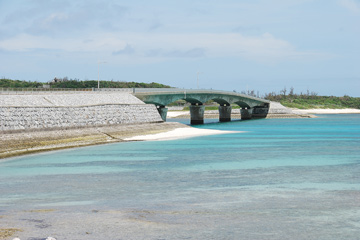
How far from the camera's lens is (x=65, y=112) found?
6775 centimetres

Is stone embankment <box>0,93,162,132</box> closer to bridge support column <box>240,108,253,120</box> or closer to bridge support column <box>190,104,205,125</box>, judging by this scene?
bridge support column <box>190,104,205,125</box>

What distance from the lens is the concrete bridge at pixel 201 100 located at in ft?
357

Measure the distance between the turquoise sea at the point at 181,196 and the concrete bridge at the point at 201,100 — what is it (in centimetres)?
5738

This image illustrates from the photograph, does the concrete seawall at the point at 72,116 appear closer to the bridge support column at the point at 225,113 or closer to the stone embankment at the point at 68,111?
the stone embankment at the point at 68,111

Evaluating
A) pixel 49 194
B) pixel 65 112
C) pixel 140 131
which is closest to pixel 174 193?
pixel 49 194

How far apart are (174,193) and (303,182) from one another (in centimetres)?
872

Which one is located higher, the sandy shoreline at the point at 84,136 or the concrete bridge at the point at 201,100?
the concrete bridge at the point at 201,100

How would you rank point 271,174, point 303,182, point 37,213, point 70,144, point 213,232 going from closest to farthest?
point 213,232, point 37,213, point 303,182, point 271,174, point 70,144

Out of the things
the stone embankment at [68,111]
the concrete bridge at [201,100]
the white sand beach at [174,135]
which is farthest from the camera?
the concrete bridge at [201,100]

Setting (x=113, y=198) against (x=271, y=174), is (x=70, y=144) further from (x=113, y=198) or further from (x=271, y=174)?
(x=113, y=198)

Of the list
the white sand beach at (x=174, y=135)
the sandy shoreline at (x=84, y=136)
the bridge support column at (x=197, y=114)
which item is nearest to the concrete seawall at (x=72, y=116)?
the sandy shoreline at (x=84, y=136)

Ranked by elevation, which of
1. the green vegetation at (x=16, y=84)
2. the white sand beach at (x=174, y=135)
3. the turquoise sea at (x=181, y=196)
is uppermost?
the green vegetation at (x=16, y=84)

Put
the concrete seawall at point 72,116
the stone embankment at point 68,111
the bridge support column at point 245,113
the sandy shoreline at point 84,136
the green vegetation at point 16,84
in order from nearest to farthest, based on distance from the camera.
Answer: the sandy shoreline at point 84,136 → the concrete seawall at point 72,116 → the stone embankment at point 68,111 → the bridge support column at point 245,113 → the green vegetation at point 16,84

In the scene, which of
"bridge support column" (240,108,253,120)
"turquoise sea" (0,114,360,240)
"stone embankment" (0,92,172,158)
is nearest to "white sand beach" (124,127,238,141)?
"stone embankment" (0,92,172,158)
